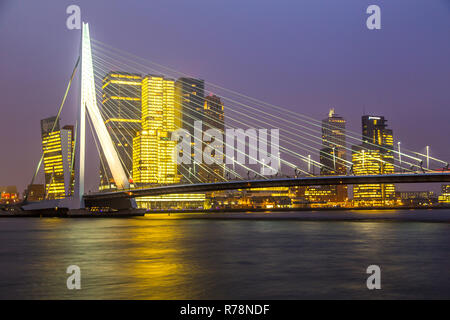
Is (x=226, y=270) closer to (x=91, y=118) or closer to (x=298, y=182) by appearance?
(x=298, y=182)

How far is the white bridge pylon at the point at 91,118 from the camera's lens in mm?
62594

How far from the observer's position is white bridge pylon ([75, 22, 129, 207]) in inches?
2464

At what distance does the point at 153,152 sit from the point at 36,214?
91.4 metres

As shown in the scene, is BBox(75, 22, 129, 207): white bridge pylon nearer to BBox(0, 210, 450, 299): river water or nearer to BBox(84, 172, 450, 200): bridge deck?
BBox(84, 172, 450, 200): bridge deck

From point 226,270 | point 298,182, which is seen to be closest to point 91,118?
point 298,182

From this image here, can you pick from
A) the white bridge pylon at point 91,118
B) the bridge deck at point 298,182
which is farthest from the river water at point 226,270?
the white bridge pylon at point 91,118

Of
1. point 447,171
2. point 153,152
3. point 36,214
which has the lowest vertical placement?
point 36,214

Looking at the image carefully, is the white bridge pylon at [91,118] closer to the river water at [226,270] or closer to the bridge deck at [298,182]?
the bridge deck at [298,182]

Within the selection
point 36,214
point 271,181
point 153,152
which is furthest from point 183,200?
point 271,181

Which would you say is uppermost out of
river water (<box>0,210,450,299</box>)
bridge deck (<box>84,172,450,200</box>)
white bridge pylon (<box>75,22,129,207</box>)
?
white bridge pylon (<box>75,22,129,207</box>)

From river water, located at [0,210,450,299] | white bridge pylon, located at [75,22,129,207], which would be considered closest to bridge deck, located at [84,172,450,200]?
white bridge pylon, located at [75,22,129,207]

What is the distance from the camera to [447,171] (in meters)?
58.2
